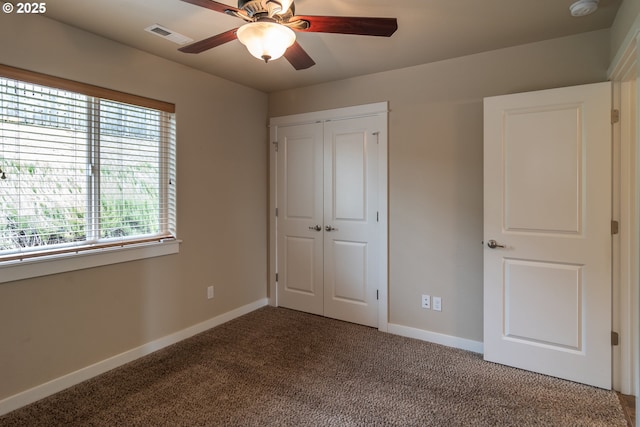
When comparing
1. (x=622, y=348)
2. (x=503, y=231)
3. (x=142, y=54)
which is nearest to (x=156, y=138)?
(x=142, y=54)

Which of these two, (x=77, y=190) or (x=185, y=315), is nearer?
(x=77, y=190)

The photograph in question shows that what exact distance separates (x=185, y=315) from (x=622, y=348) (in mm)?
3339

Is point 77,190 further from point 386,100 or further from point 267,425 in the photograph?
point 386,100

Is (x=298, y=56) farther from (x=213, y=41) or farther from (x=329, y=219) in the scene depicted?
(x=329, y=219)

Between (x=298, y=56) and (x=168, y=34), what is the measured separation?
107cm

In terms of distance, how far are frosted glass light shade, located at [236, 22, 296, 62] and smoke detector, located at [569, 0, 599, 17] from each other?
165 centimetres

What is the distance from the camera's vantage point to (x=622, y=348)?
A: 2256 mm

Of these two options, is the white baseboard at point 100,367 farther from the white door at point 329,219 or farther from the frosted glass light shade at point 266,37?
the frosted glass light shade at point 266,37

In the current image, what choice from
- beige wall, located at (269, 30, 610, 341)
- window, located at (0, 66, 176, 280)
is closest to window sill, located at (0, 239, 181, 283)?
window, located at (0, 66, 176, 280)

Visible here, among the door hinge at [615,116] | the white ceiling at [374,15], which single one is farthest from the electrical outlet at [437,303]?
the white ceiling at [374,15]

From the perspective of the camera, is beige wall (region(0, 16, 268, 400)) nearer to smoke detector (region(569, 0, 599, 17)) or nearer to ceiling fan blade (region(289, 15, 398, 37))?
ceiling fan blade (region(289, 15, 398, 37))

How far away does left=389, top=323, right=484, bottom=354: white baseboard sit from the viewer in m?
2.82

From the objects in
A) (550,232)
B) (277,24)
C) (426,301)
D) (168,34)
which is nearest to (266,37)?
(277,24)

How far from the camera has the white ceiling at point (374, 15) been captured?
2.04 meters
